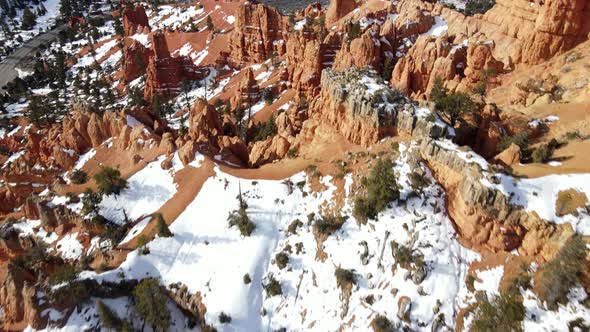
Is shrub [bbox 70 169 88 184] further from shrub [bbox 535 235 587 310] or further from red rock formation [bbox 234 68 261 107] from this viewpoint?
shrub [bbox 535 235 587 310]

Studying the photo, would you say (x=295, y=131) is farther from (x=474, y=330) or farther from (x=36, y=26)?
(x=36, y=26)

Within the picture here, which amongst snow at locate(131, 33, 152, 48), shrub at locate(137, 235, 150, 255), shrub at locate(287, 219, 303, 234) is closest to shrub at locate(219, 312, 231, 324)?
shrub at locate(287, 219, 303, 234)

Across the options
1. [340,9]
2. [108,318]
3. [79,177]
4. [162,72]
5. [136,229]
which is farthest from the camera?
[340,9]

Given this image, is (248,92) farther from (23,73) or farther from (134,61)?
(23,73)

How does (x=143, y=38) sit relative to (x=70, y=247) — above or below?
above

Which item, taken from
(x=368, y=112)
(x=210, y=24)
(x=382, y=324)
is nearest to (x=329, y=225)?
(x=382, y=324)

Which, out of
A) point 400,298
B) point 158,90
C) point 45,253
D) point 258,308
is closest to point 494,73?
point 400,298

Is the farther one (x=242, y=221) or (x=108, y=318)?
(x=242, y=221)
